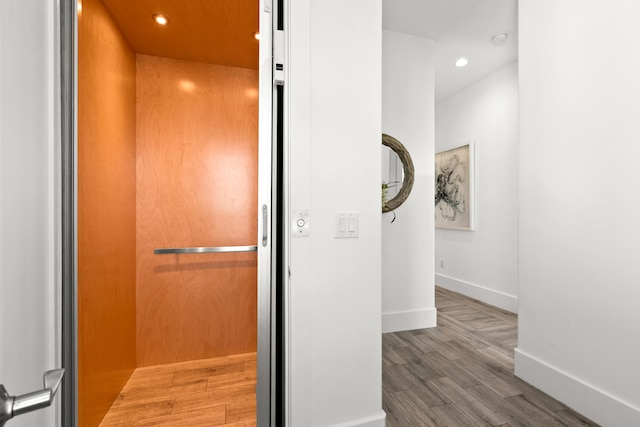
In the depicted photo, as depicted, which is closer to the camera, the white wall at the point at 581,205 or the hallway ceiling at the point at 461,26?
the white wall at the point at 581,205

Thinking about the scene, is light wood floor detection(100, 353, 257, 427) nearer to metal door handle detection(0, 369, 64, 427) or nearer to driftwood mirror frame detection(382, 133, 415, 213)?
metal door handle detection(0, 369, 64, 427)

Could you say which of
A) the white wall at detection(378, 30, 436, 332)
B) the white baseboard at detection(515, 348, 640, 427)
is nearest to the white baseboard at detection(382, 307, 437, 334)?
the white wall at detection(378, 30, 436, 332)

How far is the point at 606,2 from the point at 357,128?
147 cm

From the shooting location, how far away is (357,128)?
1.29 m

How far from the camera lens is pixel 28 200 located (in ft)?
1.90

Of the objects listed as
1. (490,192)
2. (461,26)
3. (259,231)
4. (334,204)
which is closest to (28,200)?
(259,231)

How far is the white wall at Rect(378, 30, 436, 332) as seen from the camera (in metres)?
2.65

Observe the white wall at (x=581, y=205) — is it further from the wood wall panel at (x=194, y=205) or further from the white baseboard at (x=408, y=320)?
the wood wall panel at (x=194, y=205)

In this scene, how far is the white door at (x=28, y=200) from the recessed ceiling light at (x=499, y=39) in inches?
128

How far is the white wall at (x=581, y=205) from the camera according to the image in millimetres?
1354

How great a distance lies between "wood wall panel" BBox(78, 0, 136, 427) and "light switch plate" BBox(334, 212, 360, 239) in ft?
3.82

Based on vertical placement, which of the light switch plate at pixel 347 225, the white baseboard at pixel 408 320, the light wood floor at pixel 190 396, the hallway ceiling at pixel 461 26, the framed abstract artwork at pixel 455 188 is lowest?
the light wood floor at pixel 190 396

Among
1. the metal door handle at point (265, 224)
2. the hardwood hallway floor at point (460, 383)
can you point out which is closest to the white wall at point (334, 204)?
the metal door handle at point (265, 224)

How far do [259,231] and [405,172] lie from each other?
6.18 feet
